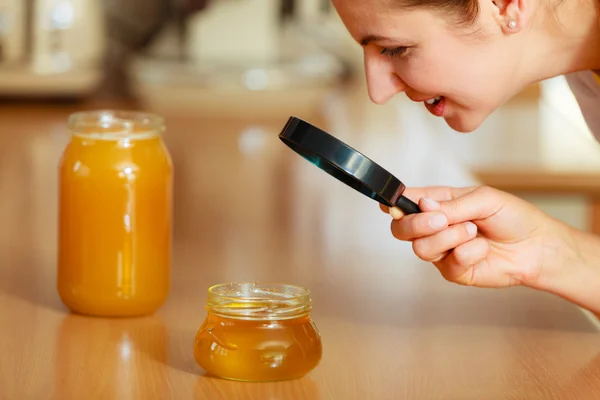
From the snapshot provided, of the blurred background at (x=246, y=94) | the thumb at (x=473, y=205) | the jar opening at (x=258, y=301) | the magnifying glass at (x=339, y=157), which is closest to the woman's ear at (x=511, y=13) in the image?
the thumb at (x=473, y=205)

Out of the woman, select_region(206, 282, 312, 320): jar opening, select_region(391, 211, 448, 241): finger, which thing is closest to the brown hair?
the woman

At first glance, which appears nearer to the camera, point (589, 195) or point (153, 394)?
point (153, 394)

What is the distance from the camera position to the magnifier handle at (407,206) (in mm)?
977

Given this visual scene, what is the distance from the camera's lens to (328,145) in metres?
0.88

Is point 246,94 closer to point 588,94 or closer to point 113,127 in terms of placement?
point 588,94

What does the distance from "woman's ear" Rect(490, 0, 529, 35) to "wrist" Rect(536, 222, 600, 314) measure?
0.77 ft

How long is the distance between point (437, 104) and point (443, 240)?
0.30 m

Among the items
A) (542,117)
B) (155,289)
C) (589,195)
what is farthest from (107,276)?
(542,117)

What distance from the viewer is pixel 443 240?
1.00 m

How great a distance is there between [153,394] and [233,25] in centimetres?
198

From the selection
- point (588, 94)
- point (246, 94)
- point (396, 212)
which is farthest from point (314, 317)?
point (246, 94)

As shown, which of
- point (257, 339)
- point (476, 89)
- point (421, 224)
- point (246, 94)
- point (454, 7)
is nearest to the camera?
point (257, 339)

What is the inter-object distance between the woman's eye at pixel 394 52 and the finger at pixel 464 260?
23cm

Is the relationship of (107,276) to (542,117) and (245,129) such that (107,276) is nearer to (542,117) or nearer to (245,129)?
(245,129)
